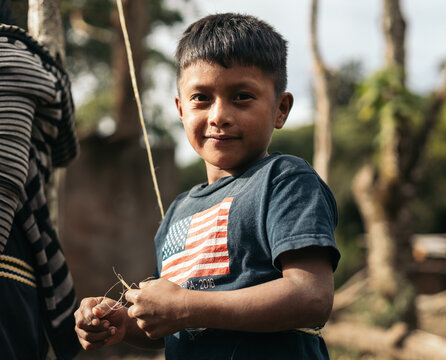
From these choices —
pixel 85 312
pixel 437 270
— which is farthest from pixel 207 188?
pixel 437 270

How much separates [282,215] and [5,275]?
75 cm

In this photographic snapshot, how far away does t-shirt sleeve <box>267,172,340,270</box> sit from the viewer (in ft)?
3.66

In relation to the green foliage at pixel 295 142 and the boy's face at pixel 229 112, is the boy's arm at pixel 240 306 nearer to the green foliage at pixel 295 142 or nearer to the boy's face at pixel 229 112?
the boy's face at pixel 229 112

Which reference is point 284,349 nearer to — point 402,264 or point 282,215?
point 282,215

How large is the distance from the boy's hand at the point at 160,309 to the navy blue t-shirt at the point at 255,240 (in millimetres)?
178

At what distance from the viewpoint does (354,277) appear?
36.2 ft

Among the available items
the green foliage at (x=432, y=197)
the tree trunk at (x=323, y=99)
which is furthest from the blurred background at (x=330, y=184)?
the green foliage at (x=432, y=197)

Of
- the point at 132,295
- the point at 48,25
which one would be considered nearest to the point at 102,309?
the point at 132,295

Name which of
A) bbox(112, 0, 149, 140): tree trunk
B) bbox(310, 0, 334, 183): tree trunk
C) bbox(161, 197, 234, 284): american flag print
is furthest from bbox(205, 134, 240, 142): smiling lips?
bbox(112, 0, 149, 140): tree trunk

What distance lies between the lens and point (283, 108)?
1508 millimetres

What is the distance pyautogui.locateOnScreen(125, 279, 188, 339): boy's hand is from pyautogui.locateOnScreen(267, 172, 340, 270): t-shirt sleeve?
23 cm

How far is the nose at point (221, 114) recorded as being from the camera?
4.33 ft

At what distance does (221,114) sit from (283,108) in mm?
259

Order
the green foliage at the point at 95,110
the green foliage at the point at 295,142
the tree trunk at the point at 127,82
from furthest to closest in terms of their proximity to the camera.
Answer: the green foliage at the point at 295,142, the green foliage at the point at 95,110, the tree trunk at the point at 127,82
